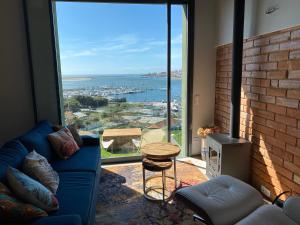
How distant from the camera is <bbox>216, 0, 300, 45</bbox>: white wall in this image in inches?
84.2

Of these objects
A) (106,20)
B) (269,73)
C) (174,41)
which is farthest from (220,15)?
(106,20)

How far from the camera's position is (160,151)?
2623 millimetres

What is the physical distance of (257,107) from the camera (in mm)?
2719

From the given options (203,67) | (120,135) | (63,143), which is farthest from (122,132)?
(203,67)

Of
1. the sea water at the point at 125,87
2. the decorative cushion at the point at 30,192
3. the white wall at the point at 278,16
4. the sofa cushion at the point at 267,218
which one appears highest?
the white wall at the point at 278,16

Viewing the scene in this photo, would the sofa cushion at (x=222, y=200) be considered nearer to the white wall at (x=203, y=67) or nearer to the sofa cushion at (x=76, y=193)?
the sofa cushion at (x=76, y=193)

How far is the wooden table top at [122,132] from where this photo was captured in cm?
379

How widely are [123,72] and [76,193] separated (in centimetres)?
218

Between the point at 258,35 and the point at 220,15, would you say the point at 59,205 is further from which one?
the point at 220,15

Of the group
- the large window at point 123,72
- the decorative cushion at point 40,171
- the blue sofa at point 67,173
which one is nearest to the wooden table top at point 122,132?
the large window at point 123,72

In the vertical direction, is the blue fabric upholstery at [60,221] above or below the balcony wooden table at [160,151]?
below

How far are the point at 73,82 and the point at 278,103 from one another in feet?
9.34

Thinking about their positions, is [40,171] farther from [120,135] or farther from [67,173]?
[120,135]

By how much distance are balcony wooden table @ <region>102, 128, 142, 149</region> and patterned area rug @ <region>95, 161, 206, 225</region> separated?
0.49 metres
